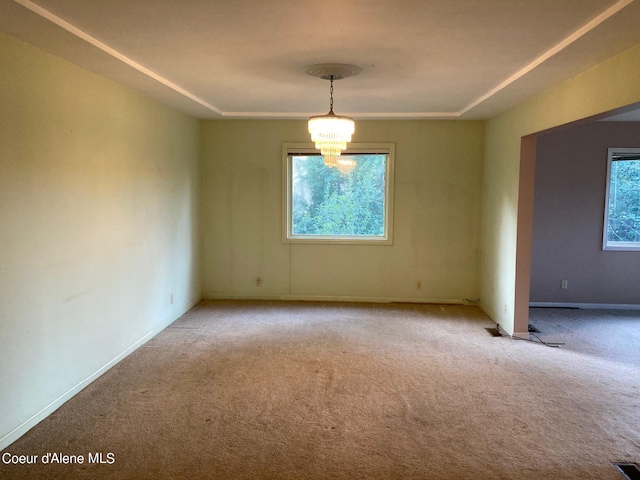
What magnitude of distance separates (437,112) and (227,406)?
13.1ft

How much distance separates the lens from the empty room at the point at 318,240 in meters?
2.61

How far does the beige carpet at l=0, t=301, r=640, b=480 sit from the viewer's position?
254 centimetres

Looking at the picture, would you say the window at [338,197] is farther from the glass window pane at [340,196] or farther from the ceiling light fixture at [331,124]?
the ceiling light fixture at [331,124]

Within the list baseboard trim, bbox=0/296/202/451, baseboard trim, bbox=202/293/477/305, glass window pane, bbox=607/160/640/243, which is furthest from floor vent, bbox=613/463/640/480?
glass window pane, bbox=607/160/640/243

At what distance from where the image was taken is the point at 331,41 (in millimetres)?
2842

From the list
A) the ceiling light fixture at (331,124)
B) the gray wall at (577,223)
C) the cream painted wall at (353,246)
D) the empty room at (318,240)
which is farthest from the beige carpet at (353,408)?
the ceiling light fixture at (331,124)

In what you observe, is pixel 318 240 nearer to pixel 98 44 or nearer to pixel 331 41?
pixel 331 41

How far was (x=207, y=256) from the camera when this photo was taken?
6246 mm

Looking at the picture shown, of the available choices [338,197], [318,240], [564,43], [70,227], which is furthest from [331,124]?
[318,240]

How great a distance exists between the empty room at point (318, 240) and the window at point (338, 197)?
29mm

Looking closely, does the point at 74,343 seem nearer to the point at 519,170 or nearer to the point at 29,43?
the point at 29,43

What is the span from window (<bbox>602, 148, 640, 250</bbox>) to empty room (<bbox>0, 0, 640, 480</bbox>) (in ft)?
0.12

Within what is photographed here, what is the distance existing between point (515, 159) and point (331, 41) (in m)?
2.72

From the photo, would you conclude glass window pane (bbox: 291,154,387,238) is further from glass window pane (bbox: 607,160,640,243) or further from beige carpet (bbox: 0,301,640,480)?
glass window pane (bbox: 607,160,640,243)
